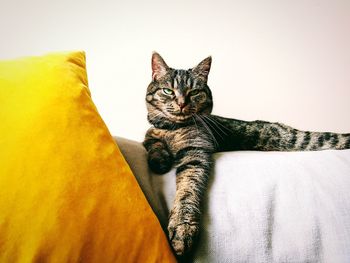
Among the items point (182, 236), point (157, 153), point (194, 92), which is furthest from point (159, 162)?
point (194, 92)

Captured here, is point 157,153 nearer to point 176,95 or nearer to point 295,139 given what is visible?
point 176,95

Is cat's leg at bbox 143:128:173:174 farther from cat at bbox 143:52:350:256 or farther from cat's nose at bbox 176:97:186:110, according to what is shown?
cat's nose at bbox 176:97:186:110

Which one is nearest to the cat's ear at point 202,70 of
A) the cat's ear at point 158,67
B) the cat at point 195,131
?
the cat at point 195,131

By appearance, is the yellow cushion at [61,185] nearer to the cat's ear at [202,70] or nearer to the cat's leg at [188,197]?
the cat's leg at [188,197]

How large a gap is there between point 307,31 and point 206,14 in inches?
20.7

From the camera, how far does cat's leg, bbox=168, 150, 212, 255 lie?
20.5 inches

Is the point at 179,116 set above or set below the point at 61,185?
below

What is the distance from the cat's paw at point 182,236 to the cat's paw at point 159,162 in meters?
0.21

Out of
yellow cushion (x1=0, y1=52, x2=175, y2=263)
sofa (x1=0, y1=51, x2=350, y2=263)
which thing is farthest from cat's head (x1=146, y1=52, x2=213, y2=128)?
yellow cushion (x1=0, y1=52, x2=175, y2=263)

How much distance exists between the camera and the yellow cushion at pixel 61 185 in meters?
0.38

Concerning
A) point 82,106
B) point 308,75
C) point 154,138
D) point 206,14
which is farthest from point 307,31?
point 82,106

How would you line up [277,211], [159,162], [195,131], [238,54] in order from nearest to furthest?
[277,211], [159,162], [195,131], [238,54]

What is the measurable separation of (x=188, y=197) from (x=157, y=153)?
23cm

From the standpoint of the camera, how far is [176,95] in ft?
3.24
